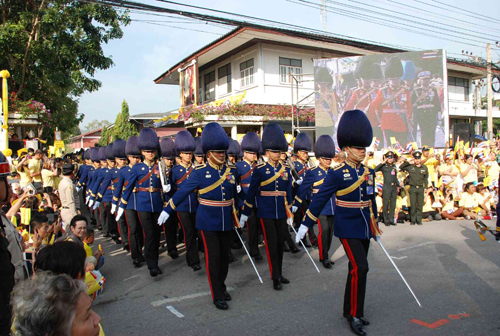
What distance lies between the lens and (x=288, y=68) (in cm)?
1995

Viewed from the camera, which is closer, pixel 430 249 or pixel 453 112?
pixel 430 249

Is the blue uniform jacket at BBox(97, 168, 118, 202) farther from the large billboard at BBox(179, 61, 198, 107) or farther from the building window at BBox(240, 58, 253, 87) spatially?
the large billboard at BBox(179, 61, 198, 107)

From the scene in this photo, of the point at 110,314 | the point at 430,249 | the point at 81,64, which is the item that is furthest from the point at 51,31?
the point at 430,249

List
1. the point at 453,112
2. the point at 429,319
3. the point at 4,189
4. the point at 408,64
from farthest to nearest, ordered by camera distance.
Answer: the point at 453,112 < the point at 408,64 < the point at 429,319 < the point at 4,189

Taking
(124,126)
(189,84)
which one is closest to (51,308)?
(189,84)

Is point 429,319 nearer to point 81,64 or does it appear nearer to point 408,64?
point 408,64

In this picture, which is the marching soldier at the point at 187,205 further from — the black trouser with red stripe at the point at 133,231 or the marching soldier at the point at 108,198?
the marching soldier at the point at 108,198

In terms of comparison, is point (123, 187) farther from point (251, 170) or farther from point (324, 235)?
point (324, 235)

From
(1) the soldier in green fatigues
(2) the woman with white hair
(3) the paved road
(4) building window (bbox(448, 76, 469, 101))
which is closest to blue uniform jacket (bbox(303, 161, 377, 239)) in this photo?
(3) the paved road

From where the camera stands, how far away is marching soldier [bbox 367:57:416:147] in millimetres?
15945

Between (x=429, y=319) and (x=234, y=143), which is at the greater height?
(x=234, y=143)

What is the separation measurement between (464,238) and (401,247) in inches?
60.7

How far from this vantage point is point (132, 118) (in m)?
25.7

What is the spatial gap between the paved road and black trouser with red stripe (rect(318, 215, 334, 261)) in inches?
11.2
